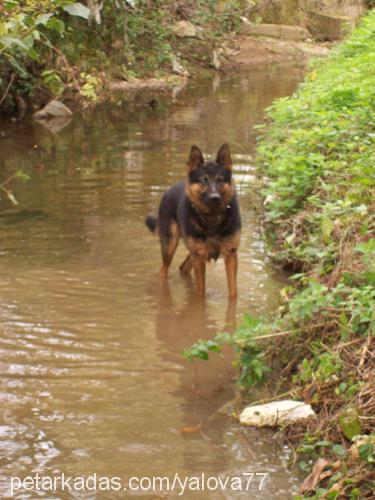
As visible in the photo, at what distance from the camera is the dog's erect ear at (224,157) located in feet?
25.9

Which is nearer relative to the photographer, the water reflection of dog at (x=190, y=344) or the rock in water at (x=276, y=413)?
the rock in water at (x=276, y=413)

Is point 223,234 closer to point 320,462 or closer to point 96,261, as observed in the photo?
point 96,261

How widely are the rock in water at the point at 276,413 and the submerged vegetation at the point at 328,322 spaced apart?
0.06m

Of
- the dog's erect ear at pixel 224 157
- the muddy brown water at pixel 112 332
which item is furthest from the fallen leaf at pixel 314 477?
the dog's erect ear at pixel 224 157

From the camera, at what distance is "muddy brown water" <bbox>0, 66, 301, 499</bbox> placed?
519 centimetres

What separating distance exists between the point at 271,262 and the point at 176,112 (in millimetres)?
11567

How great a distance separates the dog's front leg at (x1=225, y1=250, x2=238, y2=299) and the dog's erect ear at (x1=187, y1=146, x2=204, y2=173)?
79 centimetres

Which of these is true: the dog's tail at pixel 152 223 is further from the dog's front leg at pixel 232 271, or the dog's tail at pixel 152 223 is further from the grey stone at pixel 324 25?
the grey stone at pixel 324 25

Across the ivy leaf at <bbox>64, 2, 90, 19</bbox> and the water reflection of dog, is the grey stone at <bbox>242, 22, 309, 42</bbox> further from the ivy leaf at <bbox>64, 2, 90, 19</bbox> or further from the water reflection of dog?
the ivy leaf at <bbox>64, 2, 90, 19</bbox>

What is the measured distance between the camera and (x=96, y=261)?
30.8 ft

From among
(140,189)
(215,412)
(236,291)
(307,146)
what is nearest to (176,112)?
(140,189)

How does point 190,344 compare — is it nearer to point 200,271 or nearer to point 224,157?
point 200,271

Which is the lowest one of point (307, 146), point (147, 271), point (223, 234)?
point (147, 271)

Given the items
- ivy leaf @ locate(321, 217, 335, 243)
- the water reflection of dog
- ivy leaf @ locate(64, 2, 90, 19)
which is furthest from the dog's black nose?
ivy leaf @ locate(64, 2, 90, 19)
